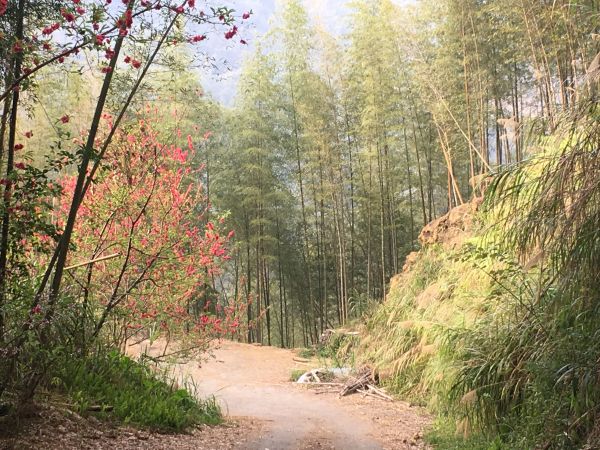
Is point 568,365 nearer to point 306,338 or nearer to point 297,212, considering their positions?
point 297,212

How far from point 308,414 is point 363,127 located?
723 centimetres

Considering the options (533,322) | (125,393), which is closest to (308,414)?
(125,393)

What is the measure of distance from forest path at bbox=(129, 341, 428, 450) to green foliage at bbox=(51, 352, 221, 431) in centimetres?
58

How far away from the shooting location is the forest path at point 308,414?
375cm

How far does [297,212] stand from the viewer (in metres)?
14.1

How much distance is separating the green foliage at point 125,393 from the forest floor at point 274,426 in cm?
15

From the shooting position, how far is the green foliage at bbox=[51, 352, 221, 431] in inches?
125

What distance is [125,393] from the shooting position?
11.4 feet

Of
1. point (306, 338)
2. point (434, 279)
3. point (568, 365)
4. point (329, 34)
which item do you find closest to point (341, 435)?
point (568, 365)

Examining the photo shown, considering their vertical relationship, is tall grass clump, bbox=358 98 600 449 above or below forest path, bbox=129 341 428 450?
above

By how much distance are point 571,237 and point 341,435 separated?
2500mm

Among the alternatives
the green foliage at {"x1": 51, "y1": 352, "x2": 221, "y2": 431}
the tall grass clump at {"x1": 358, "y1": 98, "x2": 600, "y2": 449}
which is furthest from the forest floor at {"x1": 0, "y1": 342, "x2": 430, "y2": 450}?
the tall grass clump at {"x1": 358, "y1": 98, "x2": 600, "y2": 449}

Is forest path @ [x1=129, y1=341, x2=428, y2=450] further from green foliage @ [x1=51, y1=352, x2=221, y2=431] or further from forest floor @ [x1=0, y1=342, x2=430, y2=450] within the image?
green foliage @ [x1=51, y1=352, x2=221, y2=431]

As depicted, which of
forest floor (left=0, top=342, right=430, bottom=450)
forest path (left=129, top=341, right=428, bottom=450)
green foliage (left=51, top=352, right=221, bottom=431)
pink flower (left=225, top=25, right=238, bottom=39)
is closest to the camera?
pink flower (left=225, top=25, right=238, bottom=39)
